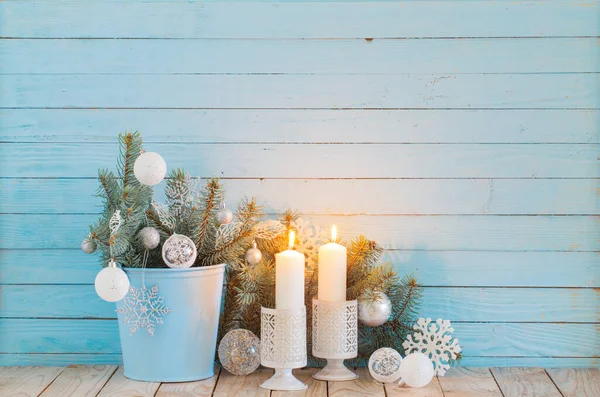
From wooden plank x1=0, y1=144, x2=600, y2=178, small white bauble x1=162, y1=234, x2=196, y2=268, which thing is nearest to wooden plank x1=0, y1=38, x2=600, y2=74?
wooden plank x1=0, y1=144, x2=600, y2=178

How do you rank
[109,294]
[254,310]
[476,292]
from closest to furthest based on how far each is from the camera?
[109,294] < [254,310] < [476,292]

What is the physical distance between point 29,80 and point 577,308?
4.46 ft

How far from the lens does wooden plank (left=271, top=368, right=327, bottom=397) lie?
145cm

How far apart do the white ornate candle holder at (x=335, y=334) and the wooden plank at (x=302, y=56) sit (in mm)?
544

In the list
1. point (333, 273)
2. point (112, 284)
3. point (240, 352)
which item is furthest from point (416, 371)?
point (112, 284)

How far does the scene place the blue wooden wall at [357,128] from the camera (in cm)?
172

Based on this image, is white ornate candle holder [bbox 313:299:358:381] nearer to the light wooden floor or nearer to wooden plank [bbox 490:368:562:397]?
the light wooden floor

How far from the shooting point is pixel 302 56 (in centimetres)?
172

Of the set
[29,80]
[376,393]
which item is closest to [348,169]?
[376,393]

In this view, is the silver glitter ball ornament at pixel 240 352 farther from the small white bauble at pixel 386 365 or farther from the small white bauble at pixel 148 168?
the small white bauble at pixel 148 168

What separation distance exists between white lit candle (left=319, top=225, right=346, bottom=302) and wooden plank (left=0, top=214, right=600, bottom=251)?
0.56 feet

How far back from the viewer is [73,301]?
173 centimetres

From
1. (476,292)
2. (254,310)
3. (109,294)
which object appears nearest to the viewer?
(109,294)

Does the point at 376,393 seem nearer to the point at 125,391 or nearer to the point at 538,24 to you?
the point at 125,391
